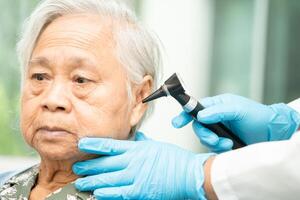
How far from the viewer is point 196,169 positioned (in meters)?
1.51

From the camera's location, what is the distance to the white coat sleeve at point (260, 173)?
4.77 ft

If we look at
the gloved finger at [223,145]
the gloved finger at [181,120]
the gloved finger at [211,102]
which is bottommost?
the gloved finger at [223,145]

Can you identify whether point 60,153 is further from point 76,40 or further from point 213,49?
Result: point 213,49

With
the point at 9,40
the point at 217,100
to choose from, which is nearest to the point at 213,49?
the point at 9,40

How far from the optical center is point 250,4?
4270 mm

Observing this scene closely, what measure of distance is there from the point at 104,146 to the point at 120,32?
1.20ft

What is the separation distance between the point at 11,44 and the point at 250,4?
1854mm

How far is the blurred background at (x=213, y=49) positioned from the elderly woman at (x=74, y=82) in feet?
6.30

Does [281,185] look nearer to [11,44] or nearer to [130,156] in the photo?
[130,156]

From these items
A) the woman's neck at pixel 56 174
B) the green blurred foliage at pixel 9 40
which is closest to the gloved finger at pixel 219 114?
the woman's neck at pixel 56 174

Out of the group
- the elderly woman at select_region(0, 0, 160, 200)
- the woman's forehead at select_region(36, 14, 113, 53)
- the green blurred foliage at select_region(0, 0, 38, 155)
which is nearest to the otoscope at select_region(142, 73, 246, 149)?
the elderly woman at select_region(0, 0, 160, 200)

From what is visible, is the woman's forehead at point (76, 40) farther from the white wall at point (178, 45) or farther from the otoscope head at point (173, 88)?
the white wall at point (178, 45)

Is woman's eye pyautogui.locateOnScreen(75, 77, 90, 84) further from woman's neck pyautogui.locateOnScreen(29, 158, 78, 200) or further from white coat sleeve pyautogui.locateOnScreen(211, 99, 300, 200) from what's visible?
white coat sleeve pyautogui.locateOnScreen(211, 99, 300, 200)

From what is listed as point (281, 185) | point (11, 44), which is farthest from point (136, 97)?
point (11, 44)
